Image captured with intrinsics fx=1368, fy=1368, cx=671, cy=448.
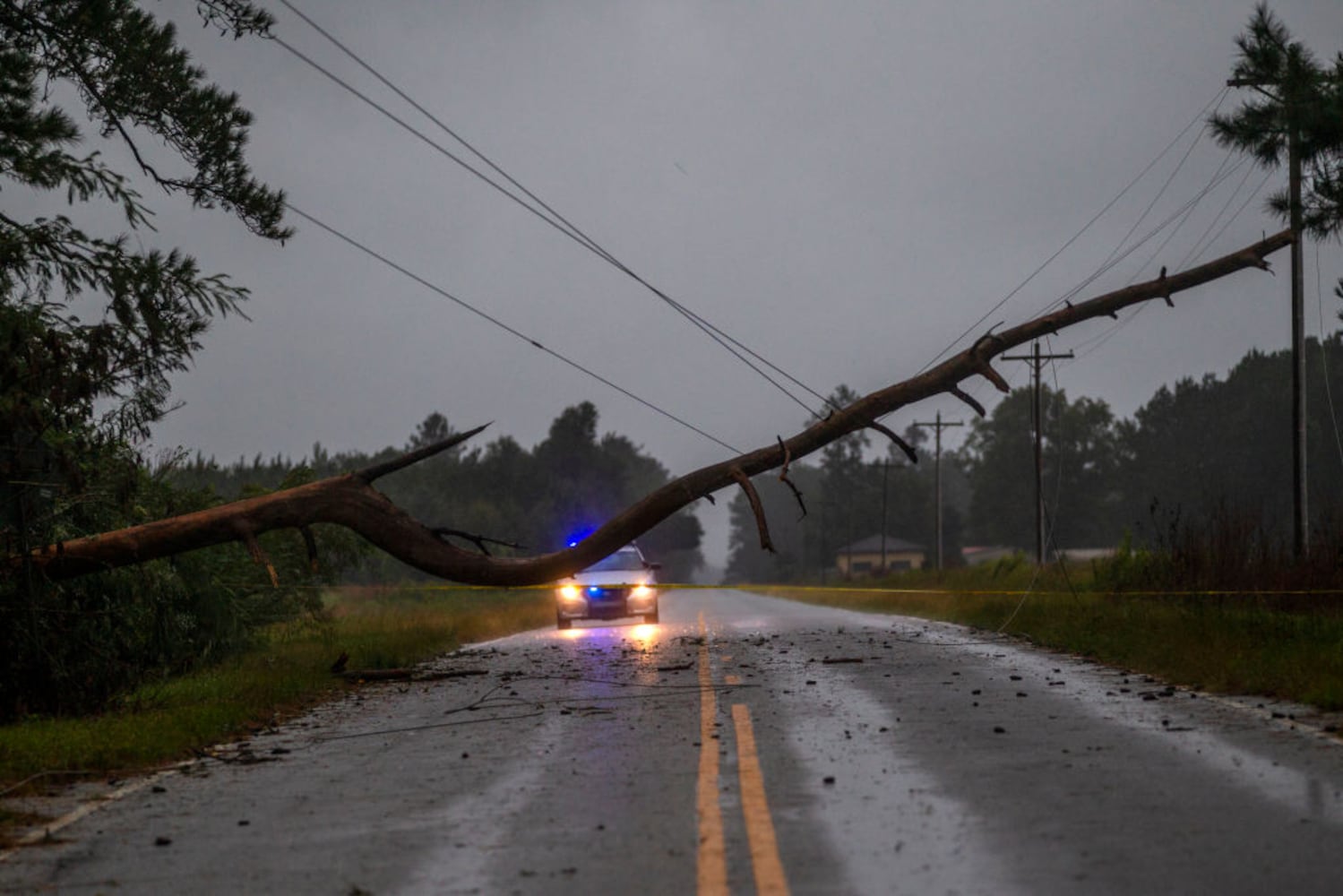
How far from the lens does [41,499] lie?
1335 cm

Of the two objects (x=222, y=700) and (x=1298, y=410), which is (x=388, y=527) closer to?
(x=222, y=700)

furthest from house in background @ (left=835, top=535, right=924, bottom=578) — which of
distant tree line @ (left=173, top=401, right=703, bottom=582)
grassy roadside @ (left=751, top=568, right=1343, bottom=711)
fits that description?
grassy roadside @ (left=751, top=568, right=1343, bottom=711)

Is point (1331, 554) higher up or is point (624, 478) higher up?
point (624, 478)

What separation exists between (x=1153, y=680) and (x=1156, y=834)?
804cm

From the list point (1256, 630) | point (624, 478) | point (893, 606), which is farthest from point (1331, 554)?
point (624, 478)

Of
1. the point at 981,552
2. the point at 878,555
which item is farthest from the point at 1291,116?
the point at 981,552

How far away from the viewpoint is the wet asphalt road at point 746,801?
6004 mm

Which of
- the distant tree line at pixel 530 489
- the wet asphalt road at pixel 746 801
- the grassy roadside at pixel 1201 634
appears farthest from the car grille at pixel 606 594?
the distant tree line at pixel 530 489

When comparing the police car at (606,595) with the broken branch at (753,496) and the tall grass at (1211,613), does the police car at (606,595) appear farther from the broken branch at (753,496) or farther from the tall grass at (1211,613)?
the broken branch at (753,496)

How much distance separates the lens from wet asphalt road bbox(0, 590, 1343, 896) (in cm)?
600

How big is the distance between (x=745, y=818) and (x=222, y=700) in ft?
25.6

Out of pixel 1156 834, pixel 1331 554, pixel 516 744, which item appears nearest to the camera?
pixel 1156 834

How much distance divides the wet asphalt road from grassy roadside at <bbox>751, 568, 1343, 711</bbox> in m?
0.83

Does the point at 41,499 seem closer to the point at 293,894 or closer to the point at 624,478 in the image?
the point at 293,894
